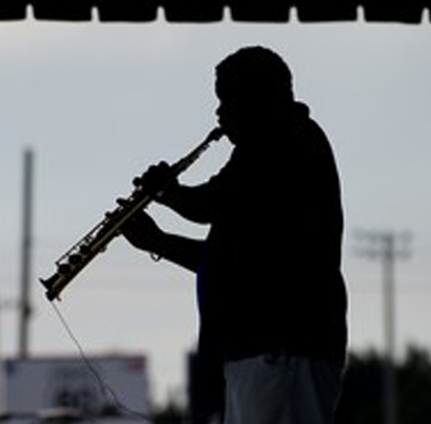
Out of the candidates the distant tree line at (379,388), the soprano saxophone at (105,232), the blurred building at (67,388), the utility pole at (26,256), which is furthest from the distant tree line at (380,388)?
the soprano saxophone at (105,232)

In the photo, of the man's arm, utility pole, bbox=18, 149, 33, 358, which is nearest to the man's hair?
the man's arm

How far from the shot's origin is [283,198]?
6984mm

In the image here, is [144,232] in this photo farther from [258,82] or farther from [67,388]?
[67,388]

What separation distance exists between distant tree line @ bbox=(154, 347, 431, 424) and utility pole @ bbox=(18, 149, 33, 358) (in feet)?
82.2

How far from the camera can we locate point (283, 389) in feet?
22.7

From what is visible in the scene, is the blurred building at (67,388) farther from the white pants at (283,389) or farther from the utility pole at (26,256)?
the white pants at (283,389)

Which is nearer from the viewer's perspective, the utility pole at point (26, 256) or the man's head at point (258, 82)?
the man's head at point (258, 82)

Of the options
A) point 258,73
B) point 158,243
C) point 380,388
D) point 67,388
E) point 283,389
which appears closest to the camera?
point 283,389

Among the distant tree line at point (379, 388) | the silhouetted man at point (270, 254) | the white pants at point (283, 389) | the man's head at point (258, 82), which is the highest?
the man's head at point (258, 82)

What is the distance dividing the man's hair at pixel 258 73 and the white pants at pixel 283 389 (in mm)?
722

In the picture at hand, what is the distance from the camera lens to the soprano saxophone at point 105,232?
7320mm

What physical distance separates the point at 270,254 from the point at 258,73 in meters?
0.50

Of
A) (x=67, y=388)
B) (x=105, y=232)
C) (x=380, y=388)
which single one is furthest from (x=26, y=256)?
(x=105, y=232)

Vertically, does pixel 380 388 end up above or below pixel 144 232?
below
